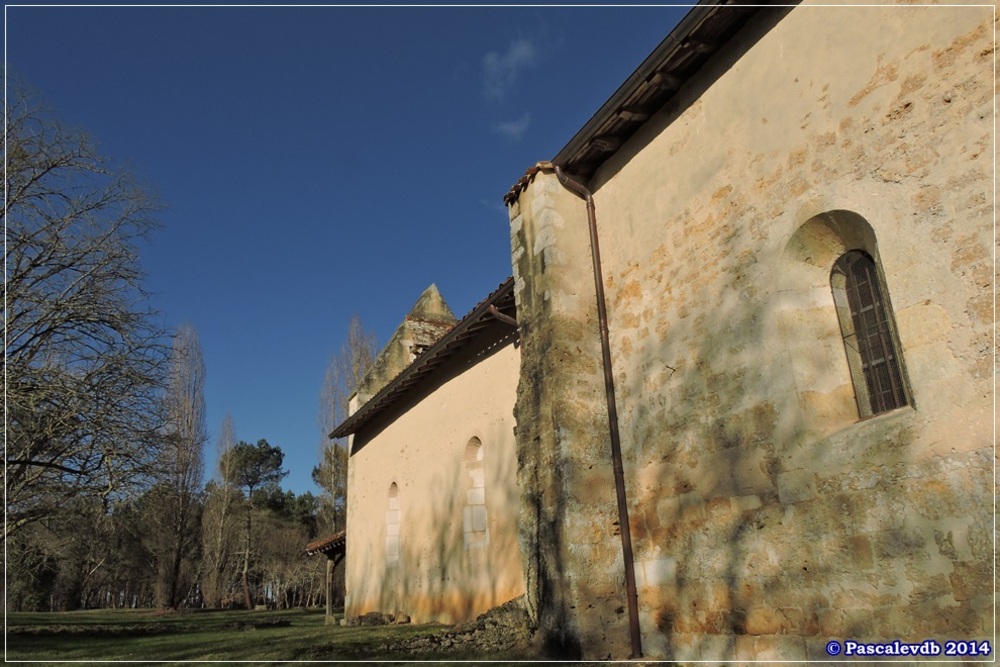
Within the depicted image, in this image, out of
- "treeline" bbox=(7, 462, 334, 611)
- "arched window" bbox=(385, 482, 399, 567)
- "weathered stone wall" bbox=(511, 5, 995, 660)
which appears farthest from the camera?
"treeline" bbox=(7, 462, 334, 611)

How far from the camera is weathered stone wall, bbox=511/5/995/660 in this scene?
3.93 metres

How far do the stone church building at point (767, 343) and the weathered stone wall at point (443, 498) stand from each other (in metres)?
2.61

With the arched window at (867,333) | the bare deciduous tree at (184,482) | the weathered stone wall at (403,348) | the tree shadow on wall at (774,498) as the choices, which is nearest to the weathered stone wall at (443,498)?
the weathered stone wall at (403,348)

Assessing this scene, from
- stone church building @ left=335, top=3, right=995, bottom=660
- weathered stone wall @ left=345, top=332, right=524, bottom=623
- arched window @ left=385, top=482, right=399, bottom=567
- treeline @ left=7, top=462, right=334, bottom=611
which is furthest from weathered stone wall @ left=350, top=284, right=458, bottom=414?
treeline @ left=7, top=462, right=334, bottom=611

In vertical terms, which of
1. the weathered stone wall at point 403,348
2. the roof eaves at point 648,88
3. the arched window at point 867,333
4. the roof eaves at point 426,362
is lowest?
the arched window at point 867,333

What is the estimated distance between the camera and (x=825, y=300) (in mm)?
5059

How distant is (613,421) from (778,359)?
82.5 inches

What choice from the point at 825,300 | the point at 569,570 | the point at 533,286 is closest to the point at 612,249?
the point at 533,286

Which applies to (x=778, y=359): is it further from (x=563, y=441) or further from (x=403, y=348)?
(x=403, y=348)

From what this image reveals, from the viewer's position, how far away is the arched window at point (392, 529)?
13885 millimetres

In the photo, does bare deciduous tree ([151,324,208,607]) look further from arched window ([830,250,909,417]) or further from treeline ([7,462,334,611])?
arched window ([830,250,909,417])

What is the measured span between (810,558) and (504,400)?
568 cm

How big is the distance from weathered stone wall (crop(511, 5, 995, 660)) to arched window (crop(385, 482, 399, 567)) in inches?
302

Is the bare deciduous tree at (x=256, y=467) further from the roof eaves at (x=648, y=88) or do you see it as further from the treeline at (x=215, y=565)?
the roof eaves at (x=648, y=88)
